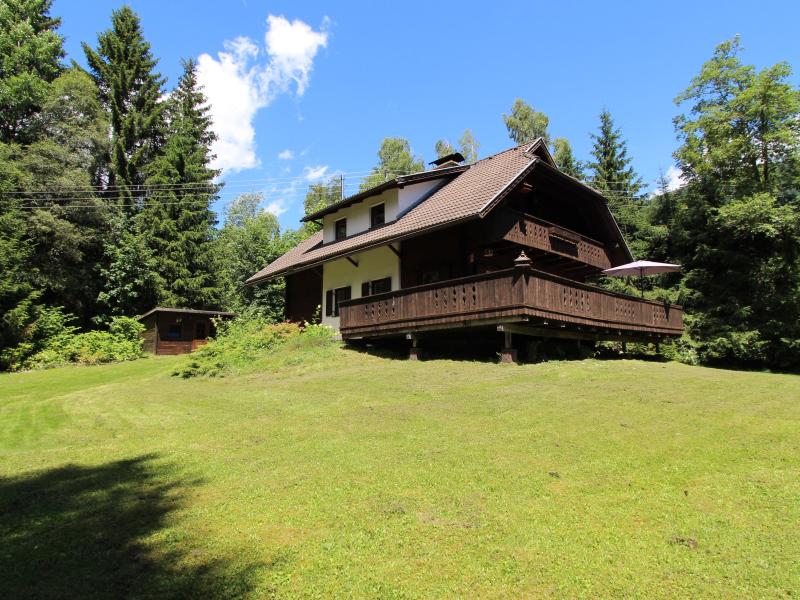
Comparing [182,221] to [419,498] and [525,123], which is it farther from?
[419,498]

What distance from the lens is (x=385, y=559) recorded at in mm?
3914

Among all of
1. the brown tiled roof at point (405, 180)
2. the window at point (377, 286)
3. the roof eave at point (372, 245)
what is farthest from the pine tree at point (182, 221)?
the window at point (377, 286)

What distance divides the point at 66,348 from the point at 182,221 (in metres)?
14.0

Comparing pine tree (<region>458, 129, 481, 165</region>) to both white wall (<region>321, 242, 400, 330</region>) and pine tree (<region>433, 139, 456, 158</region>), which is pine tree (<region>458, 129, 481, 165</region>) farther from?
white wall (<region>321, 242, 400, 330</region>)

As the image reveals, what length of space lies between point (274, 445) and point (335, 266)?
53.8ft

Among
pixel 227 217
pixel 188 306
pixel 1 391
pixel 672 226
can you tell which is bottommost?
pixel 1 391

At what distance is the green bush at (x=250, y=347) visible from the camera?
1636cm

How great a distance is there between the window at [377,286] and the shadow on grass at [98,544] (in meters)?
14.3

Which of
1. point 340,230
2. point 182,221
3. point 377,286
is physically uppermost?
point 182,221

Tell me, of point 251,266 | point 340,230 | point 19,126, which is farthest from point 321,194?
point 340,230

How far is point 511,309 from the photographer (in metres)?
12.7

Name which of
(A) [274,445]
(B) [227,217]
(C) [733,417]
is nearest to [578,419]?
(C) [733,417]

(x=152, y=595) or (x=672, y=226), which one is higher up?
(x=672, y=226)

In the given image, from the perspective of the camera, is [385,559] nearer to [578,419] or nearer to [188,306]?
[578,419]
